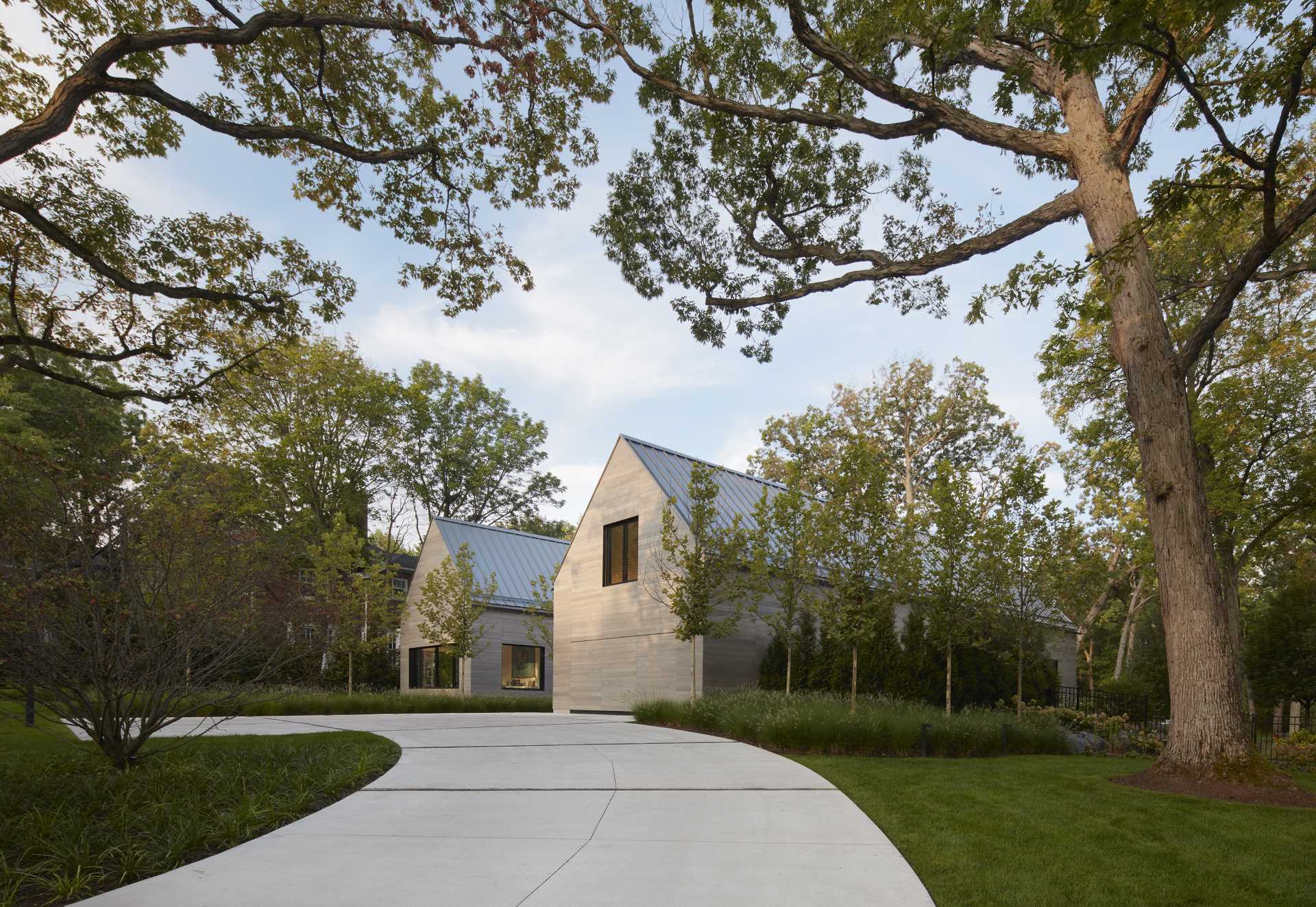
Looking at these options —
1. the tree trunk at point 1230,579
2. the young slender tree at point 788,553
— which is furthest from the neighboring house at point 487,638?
the tree trunk at point 1230,579

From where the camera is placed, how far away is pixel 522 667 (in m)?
28.5

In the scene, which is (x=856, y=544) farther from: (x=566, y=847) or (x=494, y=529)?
(x=494, y=529)

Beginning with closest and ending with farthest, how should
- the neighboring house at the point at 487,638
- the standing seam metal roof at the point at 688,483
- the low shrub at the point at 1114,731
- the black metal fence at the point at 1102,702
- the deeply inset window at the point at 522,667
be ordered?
the low shrub at the point at 1114,731 → the black metal fence at the point at 1102,702 → the standing seam metal roof at the point at 688,483 → the neighboring house at the point at 487,638 → the deeply inset window at the point at 522,667

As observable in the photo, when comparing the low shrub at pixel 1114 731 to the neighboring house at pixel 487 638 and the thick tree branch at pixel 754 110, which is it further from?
the neighboring house at pixel 487 638

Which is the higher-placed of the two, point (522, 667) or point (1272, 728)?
point (1272, 728)

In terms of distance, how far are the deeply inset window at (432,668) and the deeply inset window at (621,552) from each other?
9037 millimetres

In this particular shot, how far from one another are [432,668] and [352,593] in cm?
516

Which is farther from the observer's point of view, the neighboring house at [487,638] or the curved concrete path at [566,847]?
the neighboring house at [487,638]

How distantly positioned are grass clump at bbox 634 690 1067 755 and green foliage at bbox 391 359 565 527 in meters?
29.1

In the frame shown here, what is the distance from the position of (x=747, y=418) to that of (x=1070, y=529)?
20859 millimetres

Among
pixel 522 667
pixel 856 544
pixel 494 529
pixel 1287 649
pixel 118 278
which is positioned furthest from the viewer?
pixel 494 529


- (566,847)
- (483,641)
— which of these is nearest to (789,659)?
(566,847)

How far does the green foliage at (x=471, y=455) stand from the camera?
41.4 m

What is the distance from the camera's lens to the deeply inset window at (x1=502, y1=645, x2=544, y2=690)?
28.0 m
